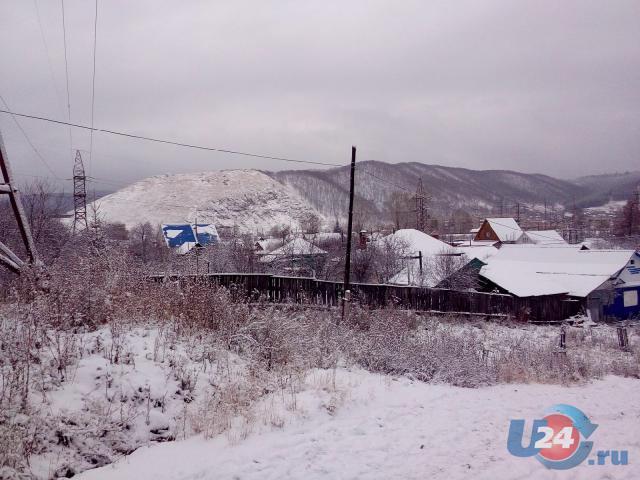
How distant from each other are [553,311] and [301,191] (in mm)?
148452

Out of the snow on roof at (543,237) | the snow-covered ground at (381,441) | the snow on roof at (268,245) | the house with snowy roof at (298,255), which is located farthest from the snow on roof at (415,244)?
the snow on roof at (543,237)

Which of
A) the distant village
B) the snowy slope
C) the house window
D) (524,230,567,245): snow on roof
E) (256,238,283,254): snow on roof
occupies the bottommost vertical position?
the house window

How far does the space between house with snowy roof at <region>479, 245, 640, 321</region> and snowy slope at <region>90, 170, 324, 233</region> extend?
7914cm

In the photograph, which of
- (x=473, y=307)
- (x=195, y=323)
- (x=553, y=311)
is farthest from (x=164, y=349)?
(x=553, y=311)

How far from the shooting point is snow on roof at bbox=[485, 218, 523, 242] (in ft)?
257

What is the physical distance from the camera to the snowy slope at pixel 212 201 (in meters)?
110

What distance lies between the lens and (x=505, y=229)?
7962 centimetres

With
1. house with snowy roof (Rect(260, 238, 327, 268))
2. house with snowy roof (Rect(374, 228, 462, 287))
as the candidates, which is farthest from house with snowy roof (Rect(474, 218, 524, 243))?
house with snowy roof (Rect(260, 238, 327, 268))

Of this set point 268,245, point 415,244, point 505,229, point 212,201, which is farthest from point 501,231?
point 212,201

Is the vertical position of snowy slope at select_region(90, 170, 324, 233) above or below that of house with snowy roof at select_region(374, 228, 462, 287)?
above

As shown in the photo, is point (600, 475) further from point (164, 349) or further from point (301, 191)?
point (301, 191)

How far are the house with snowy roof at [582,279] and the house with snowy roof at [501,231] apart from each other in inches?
1782

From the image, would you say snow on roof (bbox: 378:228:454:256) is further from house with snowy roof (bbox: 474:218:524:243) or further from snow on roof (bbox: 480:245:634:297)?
house with snowy roof (bbox: 474:218:524:243)

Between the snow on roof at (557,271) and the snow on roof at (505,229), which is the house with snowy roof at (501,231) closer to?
the snow on roof at (505,229)
